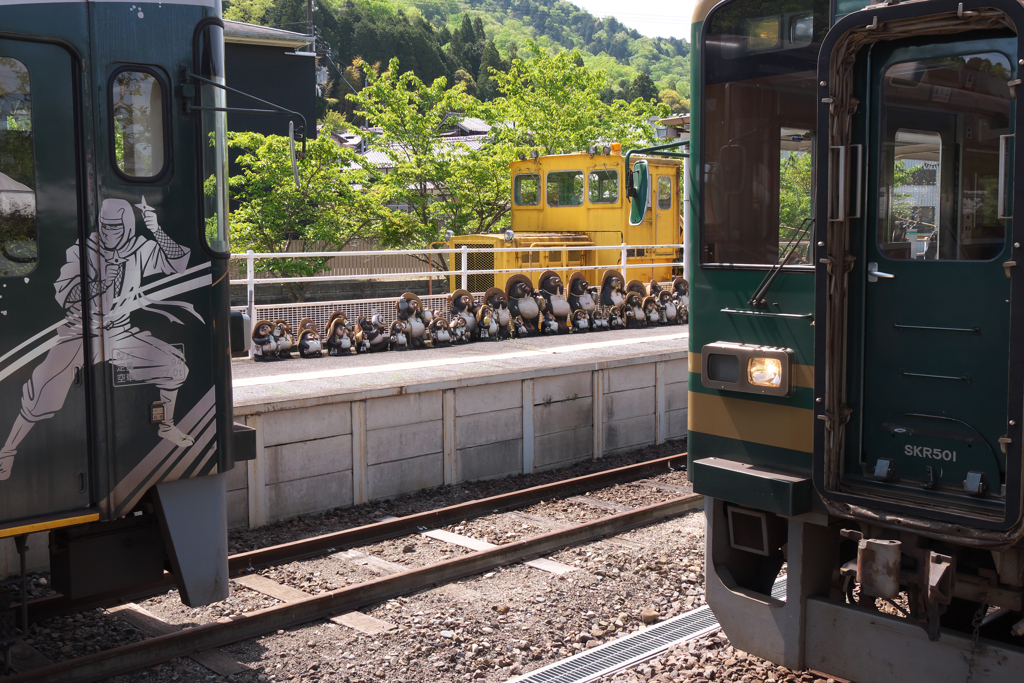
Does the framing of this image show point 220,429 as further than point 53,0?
Yes

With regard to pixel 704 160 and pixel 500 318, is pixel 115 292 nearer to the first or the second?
pixel 704 160

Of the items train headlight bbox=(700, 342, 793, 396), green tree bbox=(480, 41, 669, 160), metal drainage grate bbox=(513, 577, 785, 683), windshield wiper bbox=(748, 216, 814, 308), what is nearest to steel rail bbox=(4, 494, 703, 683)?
metal drainage grate bbox=(513, 577, 785, 683)

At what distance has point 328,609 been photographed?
17.7ft

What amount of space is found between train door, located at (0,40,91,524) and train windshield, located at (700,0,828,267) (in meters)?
2.79

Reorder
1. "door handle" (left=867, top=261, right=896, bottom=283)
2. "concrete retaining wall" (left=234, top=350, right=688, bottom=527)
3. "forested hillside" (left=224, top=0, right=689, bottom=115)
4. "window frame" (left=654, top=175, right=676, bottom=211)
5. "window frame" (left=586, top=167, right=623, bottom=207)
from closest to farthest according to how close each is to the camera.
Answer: "door handle" (left=867, top=261, right=896, bottom=283), "concrete retaining wall" (left=234, top=350, right=688, bottom=527), "window frame" (left=586, top=167, right=623, bottom=207), "window frame" (left=654, top=175, right=676, bottom=211), "forested hillside" (left=224, top=0, right=689, bottom=115)

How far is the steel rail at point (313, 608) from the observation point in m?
4.43

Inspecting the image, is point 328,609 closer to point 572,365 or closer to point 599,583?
point 599,583

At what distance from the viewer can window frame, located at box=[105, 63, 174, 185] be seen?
412 centimetres

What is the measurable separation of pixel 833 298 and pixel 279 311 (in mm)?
8748

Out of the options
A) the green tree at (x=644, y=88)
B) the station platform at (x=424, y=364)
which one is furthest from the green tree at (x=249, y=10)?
the station platform at (x=424, y=364)

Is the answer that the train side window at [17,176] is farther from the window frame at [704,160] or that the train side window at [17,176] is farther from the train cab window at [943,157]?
the train cab window at [943,157]

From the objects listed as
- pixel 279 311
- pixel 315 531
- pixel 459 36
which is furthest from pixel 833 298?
pixel 459 36

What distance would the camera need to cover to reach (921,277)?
11.3 feet

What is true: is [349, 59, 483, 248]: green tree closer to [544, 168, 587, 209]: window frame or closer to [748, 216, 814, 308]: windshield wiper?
[544, 168, 587, 209]: window frame
